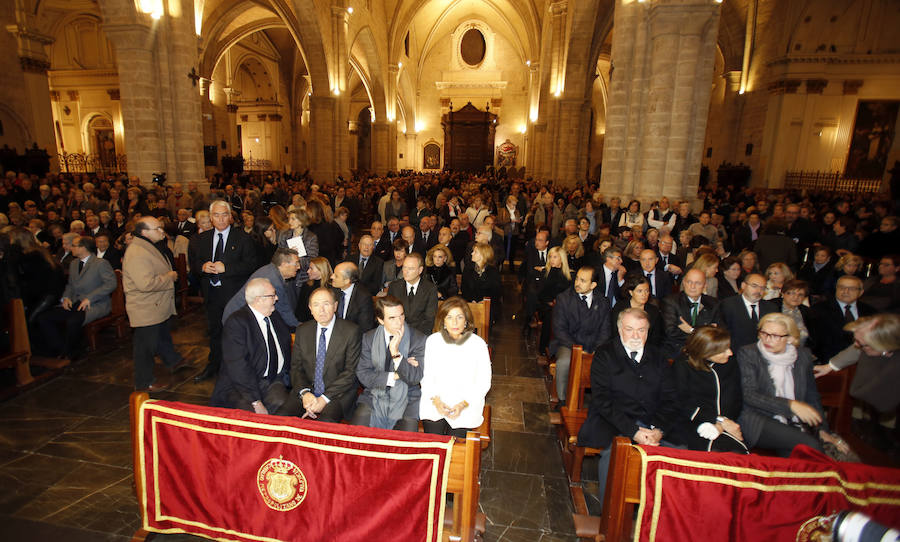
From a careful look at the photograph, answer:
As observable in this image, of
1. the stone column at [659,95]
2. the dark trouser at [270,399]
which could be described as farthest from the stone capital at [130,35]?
the stone column at [659,95]

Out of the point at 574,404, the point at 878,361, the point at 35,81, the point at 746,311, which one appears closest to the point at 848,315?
the point at 746,311

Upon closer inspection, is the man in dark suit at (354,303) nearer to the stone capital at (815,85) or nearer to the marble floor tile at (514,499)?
the marble floor tile at (514,499)

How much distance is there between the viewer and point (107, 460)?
372 cm

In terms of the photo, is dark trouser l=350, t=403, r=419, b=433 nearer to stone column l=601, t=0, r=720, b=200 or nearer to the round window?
stone column l=601, t=0, r=720, b=200

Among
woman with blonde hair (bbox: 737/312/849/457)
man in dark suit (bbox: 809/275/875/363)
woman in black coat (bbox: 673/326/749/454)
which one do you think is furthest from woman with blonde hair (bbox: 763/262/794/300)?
woman in black coat (bbox: 673/326/749/454)

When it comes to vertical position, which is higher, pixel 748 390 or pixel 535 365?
pixel 748 390

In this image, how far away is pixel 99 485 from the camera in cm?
343

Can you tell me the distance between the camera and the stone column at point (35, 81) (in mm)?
15398

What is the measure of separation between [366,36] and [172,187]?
19.7 meters

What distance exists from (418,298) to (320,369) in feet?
5.20

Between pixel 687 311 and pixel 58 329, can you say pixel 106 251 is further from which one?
pixel 687 311

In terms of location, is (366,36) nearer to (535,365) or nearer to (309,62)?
(309,62)

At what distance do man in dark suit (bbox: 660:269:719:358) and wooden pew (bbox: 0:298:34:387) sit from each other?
6827 mm

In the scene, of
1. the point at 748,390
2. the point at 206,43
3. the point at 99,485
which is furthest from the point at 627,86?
the point at 206,43
